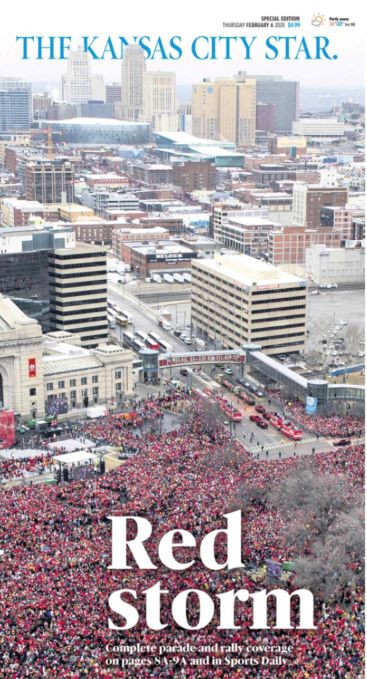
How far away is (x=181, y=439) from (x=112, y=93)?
4189 inches

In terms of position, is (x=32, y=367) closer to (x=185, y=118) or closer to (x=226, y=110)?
(x=226, y=110)

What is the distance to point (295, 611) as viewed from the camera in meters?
14.9

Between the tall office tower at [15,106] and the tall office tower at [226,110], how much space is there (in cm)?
1692

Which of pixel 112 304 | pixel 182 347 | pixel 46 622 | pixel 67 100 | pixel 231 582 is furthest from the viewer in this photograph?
pixel 67 100

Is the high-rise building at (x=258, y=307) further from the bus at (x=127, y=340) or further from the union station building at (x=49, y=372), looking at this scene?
the union station building at (x=49, y=372)

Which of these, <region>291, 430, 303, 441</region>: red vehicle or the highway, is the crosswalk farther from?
<region>291, 430, 303, 441</region>: red vehicle

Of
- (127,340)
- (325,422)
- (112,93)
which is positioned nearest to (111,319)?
(127,340)

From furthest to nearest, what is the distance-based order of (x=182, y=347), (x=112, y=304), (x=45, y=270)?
(x=112, y=304) < (x=182, y=347) < (x=45, y=270)

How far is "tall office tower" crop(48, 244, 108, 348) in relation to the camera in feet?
109

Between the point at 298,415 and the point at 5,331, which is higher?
the point at 5,331

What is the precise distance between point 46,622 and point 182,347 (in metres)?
21.7

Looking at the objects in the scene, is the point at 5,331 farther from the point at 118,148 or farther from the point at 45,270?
the point at 118,148

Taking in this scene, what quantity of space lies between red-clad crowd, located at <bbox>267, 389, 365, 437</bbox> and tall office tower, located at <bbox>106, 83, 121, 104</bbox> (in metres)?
99.8

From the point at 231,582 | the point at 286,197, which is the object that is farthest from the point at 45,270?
the point at 286,197
